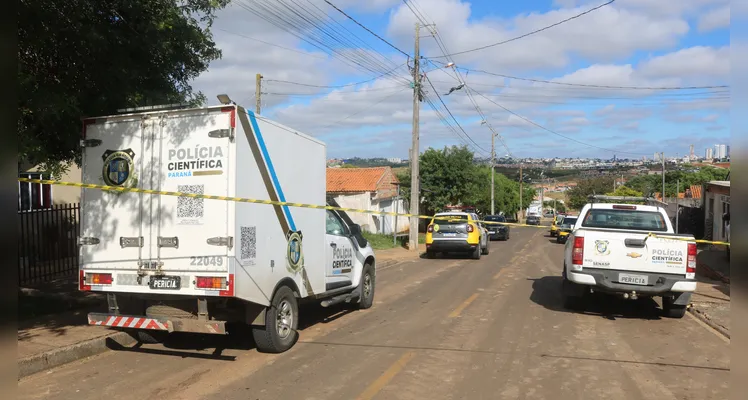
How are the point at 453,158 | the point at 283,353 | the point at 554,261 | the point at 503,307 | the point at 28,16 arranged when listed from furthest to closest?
the point at 453,158, the point at 554,261, the point at 503,307, the point at 283,353, the point at 28,16

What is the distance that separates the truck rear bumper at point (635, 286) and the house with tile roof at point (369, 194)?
22139 mm

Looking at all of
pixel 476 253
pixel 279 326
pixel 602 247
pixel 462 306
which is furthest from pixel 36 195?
pixel 476 253

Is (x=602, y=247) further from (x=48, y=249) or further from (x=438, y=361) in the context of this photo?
(x=48, y=249)

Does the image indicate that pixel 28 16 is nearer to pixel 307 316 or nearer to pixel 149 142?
pixel 149 142

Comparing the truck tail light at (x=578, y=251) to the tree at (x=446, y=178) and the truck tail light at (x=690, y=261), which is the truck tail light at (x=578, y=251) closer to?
the truck tail light at (x=690, y=261)

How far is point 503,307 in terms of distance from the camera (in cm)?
1030

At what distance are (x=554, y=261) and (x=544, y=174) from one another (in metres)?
55.4

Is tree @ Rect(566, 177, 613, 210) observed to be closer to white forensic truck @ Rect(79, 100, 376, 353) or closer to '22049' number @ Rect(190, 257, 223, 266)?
white forensic truck @ Rect(79, 100, 376, 353)

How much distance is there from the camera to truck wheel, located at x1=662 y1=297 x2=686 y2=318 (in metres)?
9.21

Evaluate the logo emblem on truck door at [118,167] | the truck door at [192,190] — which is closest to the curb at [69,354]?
the truck door at [192,190]

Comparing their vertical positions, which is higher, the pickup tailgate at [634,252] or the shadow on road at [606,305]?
the pickup tailgate at [634,252]

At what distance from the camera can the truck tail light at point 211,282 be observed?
6020 mm

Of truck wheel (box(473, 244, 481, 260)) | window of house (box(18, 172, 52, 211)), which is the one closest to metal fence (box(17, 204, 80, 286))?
window of house (box(18, 172, 52, 211))

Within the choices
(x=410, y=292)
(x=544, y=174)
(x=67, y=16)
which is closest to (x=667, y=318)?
(x=410, y=292)
